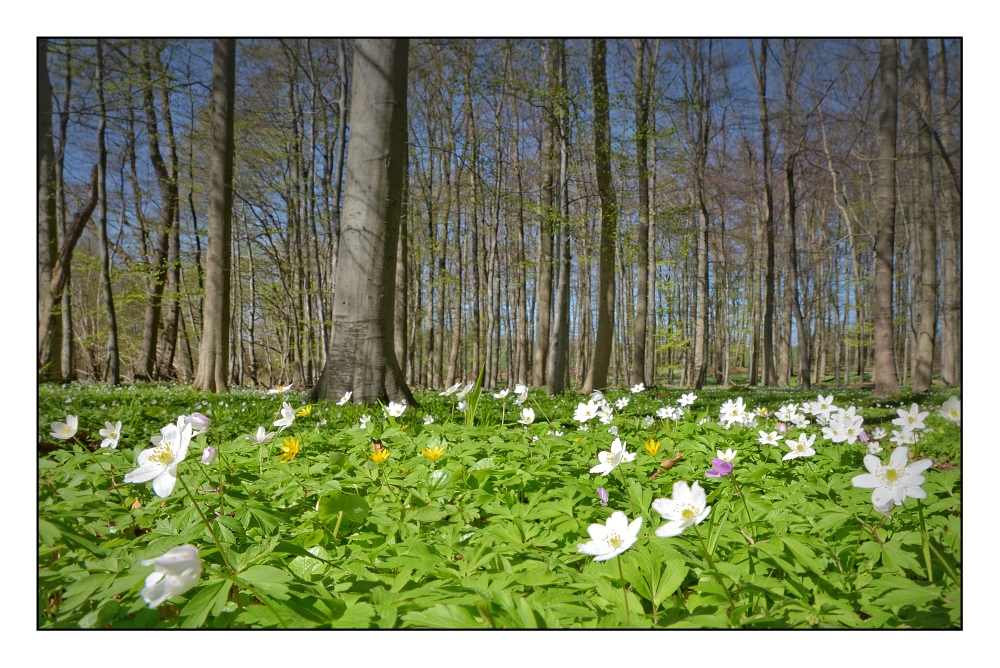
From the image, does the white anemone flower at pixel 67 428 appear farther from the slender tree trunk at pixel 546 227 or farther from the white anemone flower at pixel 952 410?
the white anemone flower at pixel 952 410

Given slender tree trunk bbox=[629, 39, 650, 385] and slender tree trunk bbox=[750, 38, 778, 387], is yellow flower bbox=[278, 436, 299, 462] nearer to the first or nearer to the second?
slender tree trunk bbox=[629, 39, 650, 385]

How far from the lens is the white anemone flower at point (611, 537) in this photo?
934mm

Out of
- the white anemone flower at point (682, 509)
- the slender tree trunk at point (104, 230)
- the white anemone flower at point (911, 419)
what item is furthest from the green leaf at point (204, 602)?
the white anemone flower at point (911, 419)

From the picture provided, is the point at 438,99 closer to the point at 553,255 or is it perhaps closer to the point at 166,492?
the point at 553,255

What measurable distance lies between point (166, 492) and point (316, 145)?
6.37 feet

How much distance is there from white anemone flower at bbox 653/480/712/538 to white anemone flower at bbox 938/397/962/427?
1150 mm

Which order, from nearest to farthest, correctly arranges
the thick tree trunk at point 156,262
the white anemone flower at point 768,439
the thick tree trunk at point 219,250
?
the white anemone flower at point 768,439, the thick tree trunk at point 156,262, the thick tree trunk at point 219,250

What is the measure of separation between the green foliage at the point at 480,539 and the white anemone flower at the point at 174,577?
5cm

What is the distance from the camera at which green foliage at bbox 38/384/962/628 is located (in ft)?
3.01

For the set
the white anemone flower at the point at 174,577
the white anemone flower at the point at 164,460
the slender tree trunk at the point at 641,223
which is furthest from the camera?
the slender tree trunk at the point at 641,223

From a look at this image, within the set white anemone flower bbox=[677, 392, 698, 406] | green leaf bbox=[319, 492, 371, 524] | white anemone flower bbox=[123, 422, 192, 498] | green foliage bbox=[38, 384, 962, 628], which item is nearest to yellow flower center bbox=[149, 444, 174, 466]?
white anemone flower bbox=[123, 422, 192, 498]

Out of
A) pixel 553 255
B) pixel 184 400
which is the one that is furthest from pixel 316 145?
pixel 553 255

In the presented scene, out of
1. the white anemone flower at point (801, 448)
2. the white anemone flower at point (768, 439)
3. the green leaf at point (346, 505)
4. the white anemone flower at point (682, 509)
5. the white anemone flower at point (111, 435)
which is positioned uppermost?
the white anemone flower at point (111, 435)

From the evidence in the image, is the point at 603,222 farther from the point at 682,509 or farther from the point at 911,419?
the point at 682,509
